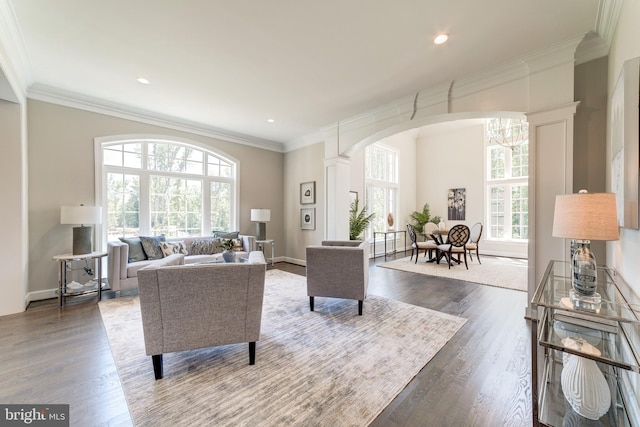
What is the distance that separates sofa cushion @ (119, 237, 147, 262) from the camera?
4041 mm

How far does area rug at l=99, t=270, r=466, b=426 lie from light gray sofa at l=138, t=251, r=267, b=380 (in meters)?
0.20

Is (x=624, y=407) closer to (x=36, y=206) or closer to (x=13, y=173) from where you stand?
(x=13, y=173)

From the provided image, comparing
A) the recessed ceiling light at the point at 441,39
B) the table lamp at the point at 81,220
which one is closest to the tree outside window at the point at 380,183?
the recessed ceiling light at the point at 441,39

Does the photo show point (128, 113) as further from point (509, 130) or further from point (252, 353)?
point (509, 130)

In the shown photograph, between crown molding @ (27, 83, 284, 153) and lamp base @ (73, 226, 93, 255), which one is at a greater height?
crown molding @ (27, 83, 284, 153)

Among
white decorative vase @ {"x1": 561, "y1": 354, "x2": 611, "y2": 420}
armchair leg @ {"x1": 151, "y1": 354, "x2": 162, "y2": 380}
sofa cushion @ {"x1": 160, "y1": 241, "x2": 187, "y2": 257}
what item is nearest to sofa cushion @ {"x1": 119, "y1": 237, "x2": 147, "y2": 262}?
sofa cushion @ {"x1": 160, "y1": 241, "x2": 187, "y2": 257}

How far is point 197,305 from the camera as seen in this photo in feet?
6.28

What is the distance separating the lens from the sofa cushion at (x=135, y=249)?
4041 mm

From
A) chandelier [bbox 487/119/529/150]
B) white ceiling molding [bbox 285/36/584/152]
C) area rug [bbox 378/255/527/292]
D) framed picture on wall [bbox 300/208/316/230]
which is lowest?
area rug [bbox 378/255/527/292]

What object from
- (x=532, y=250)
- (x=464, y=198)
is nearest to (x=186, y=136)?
(x=532, y=250)

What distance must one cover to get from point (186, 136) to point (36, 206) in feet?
8.03

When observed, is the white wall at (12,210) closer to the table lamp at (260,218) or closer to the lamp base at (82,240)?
the lamp base at (82,240)

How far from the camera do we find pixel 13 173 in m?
3.09

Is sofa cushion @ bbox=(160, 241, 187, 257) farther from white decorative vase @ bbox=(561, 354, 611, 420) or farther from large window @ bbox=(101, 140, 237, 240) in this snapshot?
white decorative vase @ bbox=(561, 354, 611, 420)
